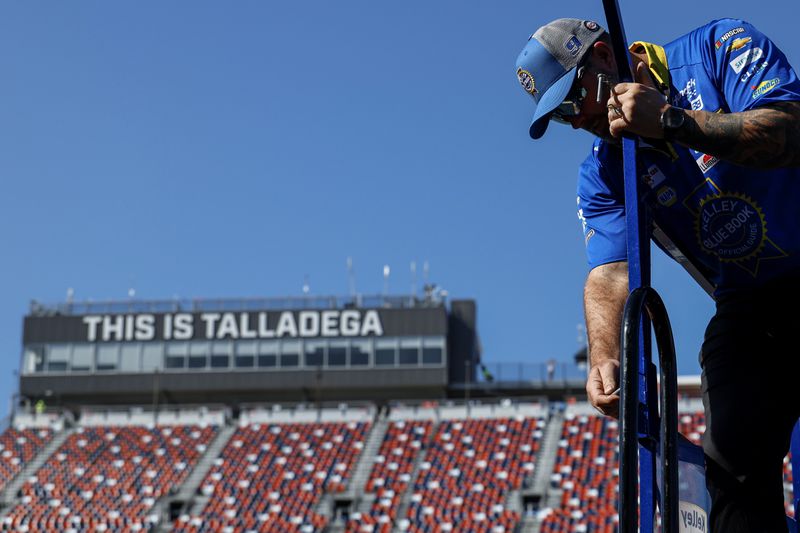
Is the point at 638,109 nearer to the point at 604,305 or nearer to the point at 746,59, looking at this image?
the point at 746,59

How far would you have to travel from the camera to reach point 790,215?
3.05 m

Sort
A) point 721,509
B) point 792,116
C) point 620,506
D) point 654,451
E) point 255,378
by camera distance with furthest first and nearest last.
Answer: point 255,378, point 721,509, point 792,116, point 654,451, point 620,506

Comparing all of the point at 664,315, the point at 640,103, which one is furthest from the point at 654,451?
the point at 640,103

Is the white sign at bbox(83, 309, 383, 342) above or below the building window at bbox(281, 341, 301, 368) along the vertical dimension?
above

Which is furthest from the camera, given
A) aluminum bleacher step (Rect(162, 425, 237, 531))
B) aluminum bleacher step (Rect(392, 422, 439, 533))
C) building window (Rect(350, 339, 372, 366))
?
building window (Rect(350, 339, 372, 366))

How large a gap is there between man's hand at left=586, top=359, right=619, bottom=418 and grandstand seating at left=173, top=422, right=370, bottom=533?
31227mm

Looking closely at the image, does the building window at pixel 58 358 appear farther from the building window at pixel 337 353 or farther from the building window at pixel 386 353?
the building window at pixel 386 353

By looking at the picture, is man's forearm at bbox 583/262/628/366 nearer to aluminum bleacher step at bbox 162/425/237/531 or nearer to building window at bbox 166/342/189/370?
aluminum bleacher step at bbox 162/425/237/531

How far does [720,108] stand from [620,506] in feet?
3.83

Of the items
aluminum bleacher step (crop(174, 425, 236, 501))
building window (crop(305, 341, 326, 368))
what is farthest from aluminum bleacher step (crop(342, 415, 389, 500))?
aluminum bleacher step (crop(174, 425, 236, 501))

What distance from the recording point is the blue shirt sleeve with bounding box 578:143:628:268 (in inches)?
135

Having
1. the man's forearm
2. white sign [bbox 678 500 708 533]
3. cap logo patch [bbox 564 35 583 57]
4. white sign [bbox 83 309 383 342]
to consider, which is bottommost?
white sign [bbox 83 309 383 342]

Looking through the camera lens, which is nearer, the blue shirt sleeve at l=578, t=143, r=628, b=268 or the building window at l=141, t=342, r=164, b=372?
the blue shirt sleeve at l=578, t=143, r=628, b=268

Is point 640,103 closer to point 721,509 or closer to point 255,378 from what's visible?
point 721,509
